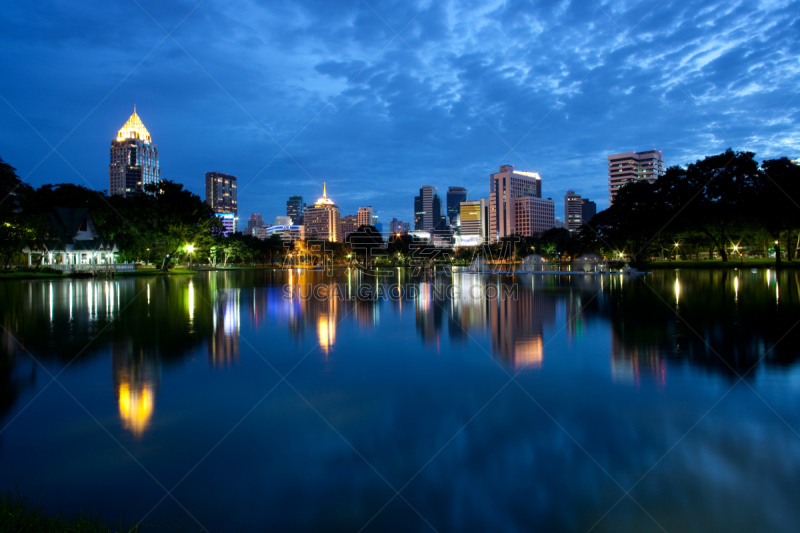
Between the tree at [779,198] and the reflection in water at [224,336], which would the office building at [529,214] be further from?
the reflection in water at [224,336]

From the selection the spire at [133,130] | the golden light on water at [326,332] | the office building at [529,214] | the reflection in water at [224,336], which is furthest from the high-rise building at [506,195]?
the golden light on water at [326,332]

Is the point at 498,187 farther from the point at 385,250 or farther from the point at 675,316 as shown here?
the point at 675,316

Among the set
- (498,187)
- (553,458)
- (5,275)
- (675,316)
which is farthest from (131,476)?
(498,187)

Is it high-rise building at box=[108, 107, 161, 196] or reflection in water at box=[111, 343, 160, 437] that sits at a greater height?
high-rise building at box=[108, 107, 161, 196]

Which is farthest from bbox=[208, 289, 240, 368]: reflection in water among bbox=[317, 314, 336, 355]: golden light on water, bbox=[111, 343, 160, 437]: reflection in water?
bbox=[317, 314, 336, 355]: golden light on water

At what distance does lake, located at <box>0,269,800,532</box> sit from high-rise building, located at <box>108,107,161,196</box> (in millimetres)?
202095

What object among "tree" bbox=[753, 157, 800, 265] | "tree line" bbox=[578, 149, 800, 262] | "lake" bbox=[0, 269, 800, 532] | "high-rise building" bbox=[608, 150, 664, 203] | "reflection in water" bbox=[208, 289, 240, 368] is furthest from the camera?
"high-rise building" bbox=[608, 150, 664, 203]

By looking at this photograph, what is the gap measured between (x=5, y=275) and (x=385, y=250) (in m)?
66.3

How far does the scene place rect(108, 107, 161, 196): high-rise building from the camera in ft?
614

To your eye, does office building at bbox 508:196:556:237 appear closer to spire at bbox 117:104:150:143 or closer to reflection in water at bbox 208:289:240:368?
spire at bbox 117:104:150:143

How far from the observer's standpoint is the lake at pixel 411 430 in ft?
11.2

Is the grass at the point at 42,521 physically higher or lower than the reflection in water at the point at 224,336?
lower

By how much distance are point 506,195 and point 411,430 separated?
176068 millimetres

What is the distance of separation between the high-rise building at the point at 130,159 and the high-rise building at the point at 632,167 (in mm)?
168233
